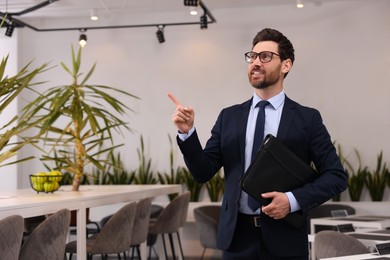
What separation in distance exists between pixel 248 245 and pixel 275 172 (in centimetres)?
25

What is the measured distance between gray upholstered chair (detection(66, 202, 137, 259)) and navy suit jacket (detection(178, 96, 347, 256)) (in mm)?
2447

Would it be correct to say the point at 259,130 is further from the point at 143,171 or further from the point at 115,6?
the point at 115,6

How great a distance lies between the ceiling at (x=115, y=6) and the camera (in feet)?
26.9

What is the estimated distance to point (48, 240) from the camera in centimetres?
353

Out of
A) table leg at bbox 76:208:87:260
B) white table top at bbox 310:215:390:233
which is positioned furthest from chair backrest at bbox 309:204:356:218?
table leg at bbox 76:208:87:260

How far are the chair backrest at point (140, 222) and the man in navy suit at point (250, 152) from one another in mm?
2867

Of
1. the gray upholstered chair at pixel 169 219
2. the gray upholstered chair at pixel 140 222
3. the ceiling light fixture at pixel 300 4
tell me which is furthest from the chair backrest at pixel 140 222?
A: the ceiling light fixture at pixel 300 4

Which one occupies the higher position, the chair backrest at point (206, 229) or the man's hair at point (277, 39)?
the man's hair at point (277, 39)

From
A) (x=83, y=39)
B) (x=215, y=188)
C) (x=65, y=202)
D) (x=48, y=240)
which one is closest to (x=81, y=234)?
(x=65, y=202)

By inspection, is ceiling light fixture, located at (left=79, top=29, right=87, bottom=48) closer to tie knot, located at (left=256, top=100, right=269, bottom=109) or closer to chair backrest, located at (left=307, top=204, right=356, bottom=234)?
chair backrest, located at (left=307, top=204, right=356, bottom=234)

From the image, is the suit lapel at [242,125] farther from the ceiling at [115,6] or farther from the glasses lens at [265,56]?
the ceiling at [115,6]

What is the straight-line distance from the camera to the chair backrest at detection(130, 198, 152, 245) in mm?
5117

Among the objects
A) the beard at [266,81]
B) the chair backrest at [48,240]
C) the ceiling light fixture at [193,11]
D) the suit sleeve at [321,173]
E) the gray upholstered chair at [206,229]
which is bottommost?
the gray upholstered chair at [206,229]

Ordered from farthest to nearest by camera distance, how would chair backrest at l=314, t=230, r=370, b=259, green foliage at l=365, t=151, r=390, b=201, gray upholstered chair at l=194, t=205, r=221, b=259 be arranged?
1. green foliage at l=365, t=151, r=390, b=201
2. gray upholstered chair at l=194, t=205, r=221, b=259
3. chair backrest at l=314, t=230, r=370, b=259
